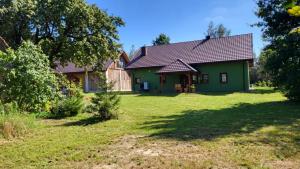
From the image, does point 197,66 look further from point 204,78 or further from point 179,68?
point 179,68

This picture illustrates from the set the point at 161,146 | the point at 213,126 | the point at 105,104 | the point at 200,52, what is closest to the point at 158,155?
the point at 161,146

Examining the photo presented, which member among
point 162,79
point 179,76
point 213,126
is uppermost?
point 179,76

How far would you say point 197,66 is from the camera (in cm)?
3328

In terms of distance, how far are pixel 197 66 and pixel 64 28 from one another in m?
15.9

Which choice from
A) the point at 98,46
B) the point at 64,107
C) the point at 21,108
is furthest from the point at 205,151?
the point at 98,46

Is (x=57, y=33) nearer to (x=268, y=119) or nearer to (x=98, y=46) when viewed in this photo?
(x=98, y=46)

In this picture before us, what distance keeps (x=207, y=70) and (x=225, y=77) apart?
199cm

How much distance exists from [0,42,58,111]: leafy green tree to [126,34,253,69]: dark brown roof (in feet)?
75.9

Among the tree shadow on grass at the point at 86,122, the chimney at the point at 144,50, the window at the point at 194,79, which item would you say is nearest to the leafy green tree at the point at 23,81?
the tree shadow on grass at the point at 86,122

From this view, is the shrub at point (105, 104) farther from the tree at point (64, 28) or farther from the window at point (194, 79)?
the window at point (194, 79)

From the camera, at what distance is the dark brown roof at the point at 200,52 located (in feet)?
105

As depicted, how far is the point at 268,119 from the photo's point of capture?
36.9ft

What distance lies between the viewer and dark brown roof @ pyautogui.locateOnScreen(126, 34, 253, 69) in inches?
1256

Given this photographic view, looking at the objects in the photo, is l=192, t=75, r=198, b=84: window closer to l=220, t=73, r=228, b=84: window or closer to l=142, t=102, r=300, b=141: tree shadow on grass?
l=220, t=73, r=228, b=84: window
